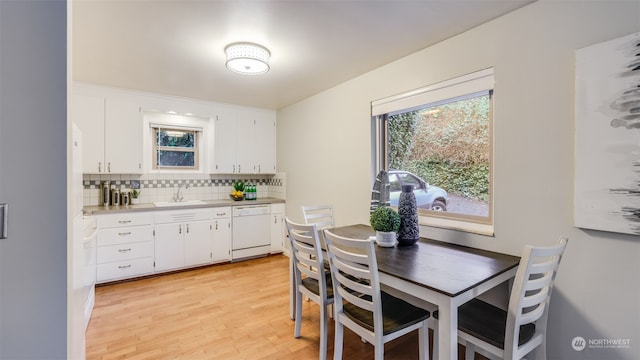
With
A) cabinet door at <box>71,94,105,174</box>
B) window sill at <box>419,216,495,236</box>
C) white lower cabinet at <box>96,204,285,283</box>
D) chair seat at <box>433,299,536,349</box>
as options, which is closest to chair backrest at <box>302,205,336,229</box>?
window sill at <box>419,216,495,236</box>

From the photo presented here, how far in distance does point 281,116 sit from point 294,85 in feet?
4.22

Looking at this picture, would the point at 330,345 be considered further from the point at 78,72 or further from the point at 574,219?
the point at 78,72

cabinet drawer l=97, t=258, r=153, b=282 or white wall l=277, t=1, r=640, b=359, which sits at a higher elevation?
white wall l=277, t=1, r=640, b=359

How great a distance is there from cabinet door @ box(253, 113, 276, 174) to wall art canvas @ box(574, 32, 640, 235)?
380cm

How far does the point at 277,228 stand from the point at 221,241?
86 centimetres

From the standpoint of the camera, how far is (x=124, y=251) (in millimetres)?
3348

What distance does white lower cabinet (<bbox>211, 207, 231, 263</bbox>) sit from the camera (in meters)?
3.92

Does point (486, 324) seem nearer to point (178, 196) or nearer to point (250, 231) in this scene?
point (250, 231)

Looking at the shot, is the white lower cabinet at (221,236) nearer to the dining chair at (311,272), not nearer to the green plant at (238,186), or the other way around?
the green plant at (238,186)

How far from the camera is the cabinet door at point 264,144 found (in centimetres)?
452

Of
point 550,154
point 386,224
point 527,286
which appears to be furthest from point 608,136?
point 386,224

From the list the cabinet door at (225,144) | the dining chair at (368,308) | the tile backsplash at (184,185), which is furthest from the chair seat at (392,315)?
the cabinet door at (225,144)

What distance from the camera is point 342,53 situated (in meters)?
2.45

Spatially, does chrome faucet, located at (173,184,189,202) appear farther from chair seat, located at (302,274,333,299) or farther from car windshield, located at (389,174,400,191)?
car windshield, located at (389,174,400,191)
